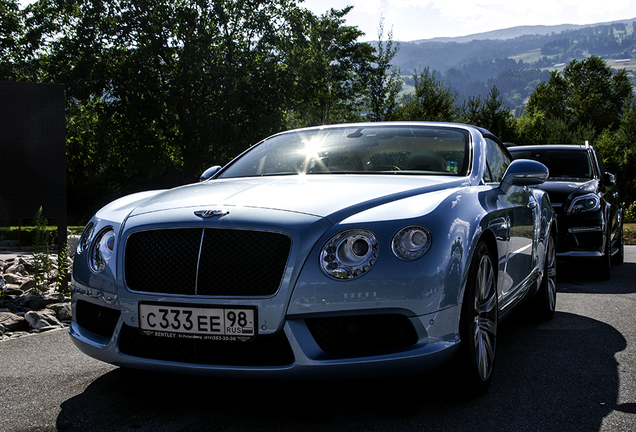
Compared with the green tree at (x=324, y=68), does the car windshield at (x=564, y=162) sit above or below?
below

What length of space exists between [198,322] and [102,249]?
762 mm

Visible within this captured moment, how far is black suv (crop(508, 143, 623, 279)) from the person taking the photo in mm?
7707

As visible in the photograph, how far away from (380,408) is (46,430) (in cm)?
153

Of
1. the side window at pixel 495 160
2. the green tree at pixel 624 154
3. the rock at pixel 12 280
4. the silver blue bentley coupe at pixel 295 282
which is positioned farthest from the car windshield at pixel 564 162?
the green tree at pixel 624 154

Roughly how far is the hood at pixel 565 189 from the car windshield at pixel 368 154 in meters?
4.29

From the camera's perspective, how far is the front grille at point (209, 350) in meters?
2.59

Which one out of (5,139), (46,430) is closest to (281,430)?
(46,430)

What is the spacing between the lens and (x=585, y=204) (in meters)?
7.84

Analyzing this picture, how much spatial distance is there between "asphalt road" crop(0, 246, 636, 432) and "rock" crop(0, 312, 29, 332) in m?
1.23

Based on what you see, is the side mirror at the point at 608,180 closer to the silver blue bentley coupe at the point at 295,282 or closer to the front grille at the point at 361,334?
the silver blue bentley coupe at the point at 295,282

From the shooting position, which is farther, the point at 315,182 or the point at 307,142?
the point at 307,142

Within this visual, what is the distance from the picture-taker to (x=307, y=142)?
14.6 ft

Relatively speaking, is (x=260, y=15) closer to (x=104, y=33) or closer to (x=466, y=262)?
(x=104, y=33)

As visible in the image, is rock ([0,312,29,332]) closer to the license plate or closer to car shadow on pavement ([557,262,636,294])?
the license plate
